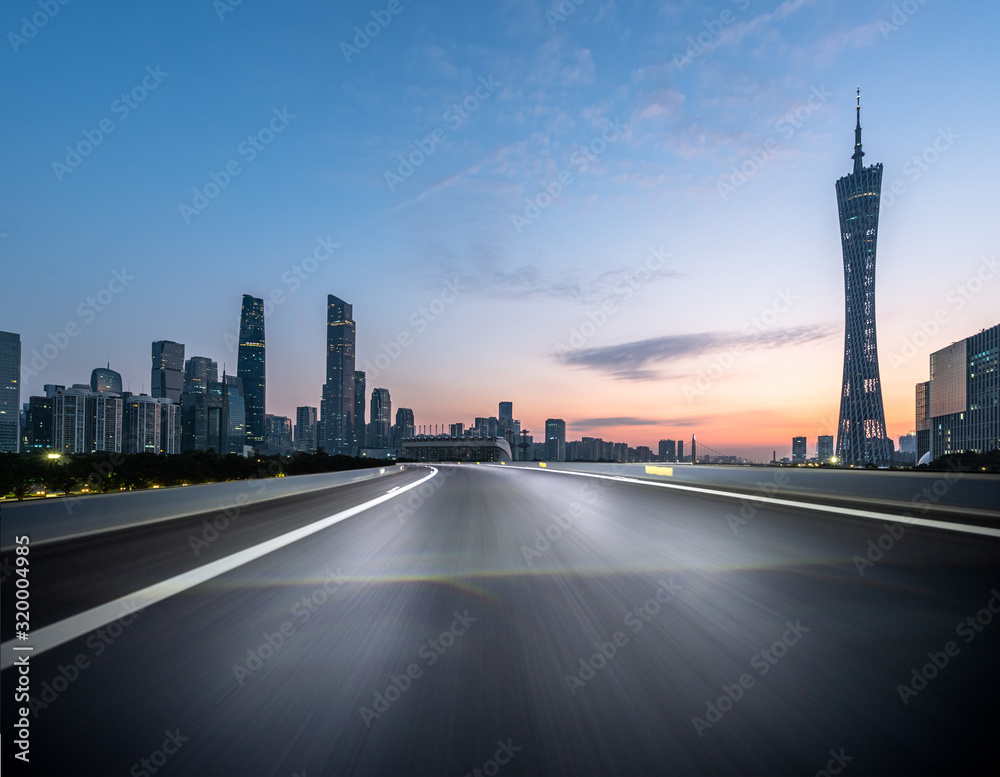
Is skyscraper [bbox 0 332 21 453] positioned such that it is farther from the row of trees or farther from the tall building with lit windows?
the tall building with lit windows


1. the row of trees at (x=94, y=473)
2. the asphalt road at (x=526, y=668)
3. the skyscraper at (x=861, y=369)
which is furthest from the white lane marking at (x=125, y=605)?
the skyscraper at (x=861, y=369)

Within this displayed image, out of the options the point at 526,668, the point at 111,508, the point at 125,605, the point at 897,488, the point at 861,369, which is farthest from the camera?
the point at 861,369

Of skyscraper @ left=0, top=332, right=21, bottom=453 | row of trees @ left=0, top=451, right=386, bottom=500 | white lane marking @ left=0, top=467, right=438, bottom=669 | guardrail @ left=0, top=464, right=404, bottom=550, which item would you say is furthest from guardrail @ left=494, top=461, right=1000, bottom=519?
skyscraper @ left=0, top=332, right=21, bottom=453

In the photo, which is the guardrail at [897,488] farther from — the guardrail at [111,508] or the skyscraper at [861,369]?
the skyscraper at [861,369]

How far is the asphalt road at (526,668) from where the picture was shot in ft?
6.96

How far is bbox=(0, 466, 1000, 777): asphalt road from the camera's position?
2121mm

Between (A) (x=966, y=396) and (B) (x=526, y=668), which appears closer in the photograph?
(B) (x=526, y=668)

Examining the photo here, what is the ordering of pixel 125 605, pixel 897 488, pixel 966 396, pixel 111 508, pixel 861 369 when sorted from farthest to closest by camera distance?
1. pixel 966 396
2. pixel 861 369
3. pixel 897 488
4. pixel 111 508
5. pixel 125 605

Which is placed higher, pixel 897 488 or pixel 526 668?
pixel 526 668

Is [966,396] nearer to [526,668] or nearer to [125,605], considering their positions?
[526,668]

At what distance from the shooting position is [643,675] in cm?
286

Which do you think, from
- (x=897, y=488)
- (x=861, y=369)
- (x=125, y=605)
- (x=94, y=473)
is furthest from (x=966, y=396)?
(x=125, y=605)

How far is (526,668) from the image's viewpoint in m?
2.96

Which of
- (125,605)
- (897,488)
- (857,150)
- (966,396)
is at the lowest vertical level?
(897,488)
